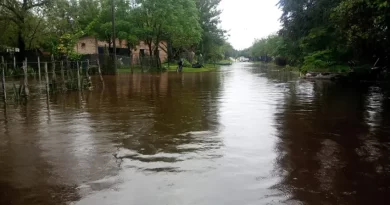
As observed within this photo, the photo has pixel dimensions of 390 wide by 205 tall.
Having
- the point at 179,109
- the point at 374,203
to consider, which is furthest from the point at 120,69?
the point at 374,203

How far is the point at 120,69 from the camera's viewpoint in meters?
36.8

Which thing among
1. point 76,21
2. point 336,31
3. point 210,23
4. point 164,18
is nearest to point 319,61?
point 336,31

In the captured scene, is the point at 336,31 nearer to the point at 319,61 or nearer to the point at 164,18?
the point at 319,61

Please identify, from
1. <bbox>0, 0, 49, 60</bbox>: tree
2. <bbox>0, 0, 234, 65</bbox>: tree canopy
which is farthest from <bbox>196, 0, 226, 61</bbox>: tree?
<bbox>0, 0, 49, 60</bbox>: tree

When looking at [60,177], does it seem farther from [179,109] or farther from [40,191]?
[179,109]

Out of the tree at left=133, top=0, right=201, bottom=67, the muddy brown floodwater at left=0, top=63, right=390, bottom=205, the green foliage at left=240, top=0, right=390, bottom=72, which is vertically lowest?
the muddy brown floodwater at left=0, top=63, right=390, bottom=205

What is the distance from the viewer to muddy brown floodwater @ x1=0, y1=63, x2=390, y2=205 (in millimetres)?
4785

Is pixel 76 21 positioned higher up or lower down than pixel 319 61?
higher up

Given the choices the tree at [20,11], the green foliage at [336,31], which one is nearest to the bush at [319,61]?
the green foliage at [336,31]

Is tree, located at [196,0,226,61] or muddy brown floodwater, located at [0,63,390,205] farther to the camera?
tree, located at [196,0,226,61]

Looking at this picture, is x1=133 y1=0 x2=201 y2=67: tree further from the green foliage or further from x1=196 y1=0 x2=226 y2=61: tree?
x1=196 y1=0 x2=226 y2=61: tree

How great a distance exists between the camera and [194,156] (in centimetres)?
645

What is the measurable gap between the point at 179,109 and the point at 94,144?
4.88 meters

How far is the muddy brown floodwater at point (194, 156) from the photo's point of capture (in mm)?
4785
